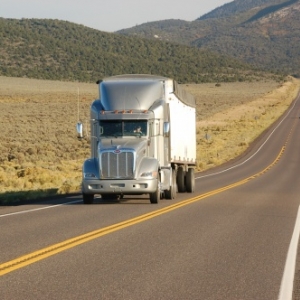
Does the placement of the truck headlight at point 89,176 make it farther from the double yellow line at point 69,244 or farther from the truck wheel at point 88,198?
the double yellow line at point 69,244

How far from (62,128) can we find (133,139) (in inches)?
1709

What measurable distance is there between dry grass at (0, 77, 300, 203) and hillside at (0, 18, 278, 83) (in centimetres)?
1818

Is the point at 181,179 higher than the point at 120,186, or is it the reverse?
the point at 120,186

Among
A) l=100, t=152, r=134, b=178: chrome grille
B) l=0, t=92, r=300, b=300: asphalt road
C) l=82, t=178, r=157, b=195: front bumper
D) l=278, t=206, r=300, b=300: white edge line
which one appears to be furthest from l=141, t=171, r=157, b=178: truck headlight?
l=278, t=206, r=300, b=300: white edge line

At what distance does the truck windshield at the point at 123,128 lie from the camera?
2239 cm

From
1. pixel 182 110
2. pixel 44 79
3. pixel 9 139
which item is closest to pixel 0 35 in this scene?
pixel 44 79

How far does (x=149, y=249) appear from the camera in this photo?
493 inches

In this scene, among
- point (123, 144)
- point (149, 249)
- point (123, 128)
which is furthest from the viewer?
point (123, 128)

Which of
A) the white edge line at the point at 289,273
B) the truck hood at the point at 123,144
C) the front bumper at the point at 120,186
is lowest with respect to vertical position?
the white edge line at the point at 289,273

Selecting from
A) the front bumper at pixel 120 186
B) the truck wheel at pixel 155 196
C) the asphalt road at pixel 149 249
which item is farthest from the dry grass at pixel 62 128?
the asphalt road at pixel 149 249

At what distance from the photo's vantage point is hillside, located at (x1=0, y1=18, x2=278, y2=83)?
16250 centimetres

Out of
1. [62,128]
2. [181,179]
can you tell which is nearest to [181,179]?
[181,179]

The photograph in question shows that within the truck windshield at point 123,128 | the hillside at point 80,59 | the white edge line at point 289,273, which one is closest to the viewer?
the white edge line at point 289,273

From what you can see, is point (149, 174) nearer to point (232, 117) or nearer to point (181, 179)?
point (181, 179)
